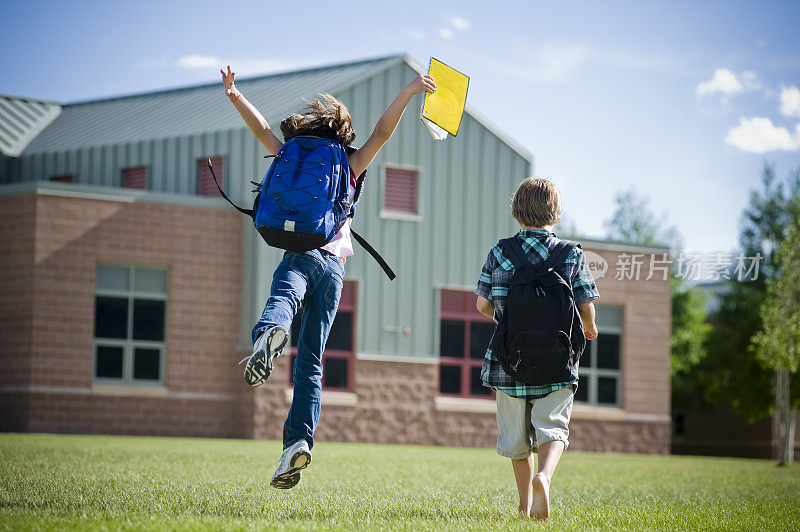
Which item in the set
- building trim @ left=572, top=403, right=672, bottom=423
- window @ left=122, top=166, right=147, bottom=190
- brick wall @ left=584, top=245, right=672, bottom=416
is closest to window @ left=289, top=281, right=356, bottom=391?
window @ left=122, top=166, right=147, bottom=190

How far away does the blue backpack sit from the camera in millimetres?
5301

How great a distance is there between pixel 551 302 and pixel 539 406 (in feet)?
1.85

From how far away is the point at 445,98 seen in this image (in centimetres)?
606

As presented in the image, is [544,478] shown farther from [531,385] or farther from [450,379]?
[450,379]

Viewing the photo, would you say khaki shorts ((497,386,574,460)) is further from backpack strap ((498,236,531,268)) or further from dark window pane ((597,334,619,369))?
dark window pane ((597,334,619,369))

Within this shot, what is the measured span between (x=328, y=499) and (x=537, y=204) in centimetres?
217

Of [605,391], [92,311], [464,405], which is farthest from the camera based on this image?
[605,391]

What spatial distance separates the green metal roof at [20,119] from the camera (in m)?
26.3

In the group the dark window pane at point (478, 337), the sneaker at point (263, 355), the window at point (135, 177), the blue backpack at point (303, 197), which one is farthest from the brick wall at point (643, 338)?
the sneaker at point (263, 355)

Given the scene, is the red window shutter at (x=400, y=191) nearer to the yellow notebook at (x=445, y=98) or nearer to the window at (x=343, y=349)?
the window at (x=343, y=349)

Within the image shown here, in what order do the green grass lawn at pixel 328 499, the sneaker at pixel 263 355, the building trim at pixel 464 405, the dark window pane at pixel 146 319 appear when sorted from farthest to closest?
the building trim at pixel 464 405
the dark window pane at pixel 146 319
the green grass lawn at pixel 328 499
the sneaker at pixel 263 355

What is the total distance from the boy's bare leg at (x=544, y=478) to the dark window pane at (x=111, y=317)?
52.7ft

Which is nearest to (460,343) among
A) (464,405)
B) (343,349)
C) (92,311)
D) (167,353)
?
(464,405)

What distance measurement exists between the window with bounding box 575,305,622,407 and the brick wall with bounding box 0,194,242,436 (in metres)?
8.61
